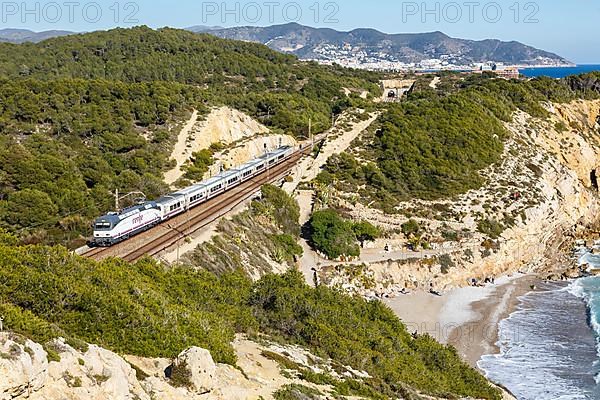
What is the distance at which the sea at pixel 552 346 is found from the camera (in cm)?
2512

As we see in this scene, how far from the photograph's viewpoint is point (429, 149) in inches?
2034

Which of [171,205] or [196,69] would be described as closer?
[171,205]

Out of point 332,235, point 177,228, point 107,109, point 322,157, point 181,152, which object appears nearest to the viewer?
point 177,228

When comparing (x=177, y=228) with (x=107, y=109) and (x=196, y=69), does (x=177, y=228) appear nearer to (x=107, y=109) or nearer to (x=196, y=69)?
(x=107, y=109)

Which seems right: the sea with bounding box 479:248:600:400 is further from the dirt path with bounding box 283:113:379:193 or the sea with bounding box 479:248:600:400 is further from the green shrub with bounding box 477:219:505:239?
the dirt path with bounding box 283:113:379:193

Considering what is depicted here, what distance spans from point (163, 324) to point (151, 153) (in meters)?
31.1

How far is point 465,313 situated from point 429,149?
71.1 feet

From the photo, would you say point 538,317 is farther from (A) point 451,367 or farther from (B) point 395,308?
(A) point 451,367

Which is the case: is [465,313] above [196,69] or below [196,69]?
below

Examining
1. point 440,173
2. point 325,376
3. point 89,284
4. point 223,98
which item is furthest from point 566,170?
point 89,284

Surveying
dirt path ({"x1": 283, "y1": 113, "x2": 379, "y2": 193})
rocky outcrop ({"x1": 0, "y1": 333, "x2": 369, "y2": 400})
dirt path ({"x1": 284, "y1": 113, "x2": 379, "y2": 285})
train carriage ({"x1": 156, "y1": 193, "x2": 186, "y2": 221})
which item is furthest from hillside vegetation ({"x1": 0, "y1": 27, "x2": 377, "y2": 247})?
rocky outcrop ({"x1": 0, "y1": 333, "x2": 369, "y2": 400})

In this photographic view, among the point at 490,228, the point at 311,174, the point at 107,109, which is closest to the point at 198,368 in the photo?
the point at 490,228

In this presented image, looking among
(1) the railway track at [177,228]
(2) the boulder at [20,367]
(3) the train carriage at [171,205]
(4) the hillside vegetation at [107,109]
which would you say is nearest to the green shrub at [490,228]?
(1) the railway track at [177,228]

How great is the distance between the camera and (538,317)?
3341 centimetres
